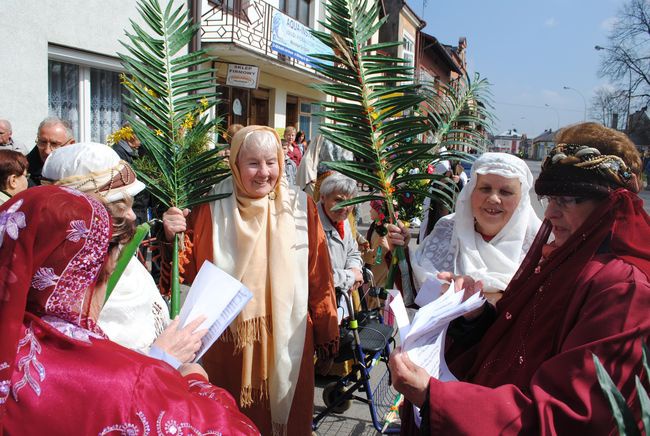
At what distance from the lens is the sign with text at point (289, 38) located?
552 inches

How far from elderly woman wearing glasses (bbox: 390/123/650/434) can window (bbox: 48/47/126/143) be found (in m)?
7.76

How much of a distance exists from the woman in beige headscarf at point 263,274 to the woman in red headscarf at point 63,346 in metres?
1.38

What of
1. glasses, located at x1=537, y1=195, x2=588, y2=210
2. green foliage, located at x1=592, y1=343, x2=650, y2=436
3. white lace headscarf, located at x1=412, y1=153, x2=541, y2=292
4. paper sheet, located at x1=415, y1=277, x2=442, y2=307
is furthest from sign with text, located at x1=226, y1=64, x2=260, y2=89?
green foliage, located at x1=592, y1=343, x2=650, y2=436

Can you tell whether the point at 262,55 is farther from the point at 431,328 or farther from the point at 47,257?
the point at 47,257

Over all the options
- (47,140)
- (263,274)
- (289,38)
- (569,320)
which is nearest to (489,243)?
(569,320)

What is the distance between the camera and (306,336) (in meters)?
2.78

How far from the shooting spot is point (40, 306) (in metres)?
1.19

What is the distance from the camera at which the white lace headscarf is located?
2270mm

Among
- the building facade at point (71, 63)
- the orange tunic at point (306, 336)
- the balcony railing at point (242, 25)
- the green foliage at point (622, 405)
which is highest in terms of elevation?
the balcony railing at point (242, 25)

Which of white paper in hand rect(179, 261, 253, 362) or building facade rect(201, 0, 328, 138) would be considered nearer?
white paper in hand rect(179, 261, 253, 362)

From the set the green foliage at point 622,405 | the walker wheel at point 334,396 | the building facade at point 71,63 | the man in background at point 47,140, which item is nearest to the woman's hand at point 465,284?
the green foliage at point 622,405

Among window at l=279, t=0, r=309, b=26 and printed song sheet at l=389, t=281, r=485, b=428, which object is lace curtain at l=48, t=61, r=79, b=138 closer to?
printed song sheet at l=389, t=281, r=485, b=428

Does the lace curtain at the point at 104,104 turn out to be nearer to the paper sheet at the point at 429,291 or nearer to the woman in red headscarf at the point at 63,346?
the paper sheet at the point at 429,291

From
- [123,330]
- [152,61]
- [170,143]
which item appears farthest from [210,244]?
[152,61]
